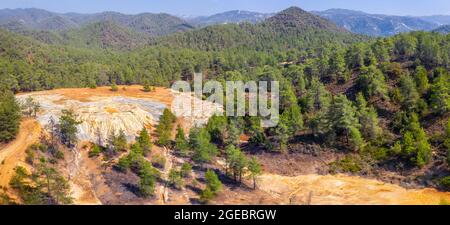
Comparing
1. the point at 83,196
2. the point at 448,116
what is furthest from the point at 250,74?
the point at 83,196

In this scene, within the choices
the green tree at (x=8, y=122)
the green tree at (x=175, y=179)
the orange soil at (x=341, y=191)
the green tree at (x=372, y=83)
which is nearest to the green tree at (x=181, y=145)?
the green tree at (x=175, y=179)

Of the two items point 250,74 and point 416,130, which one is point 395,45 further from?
point 416,130

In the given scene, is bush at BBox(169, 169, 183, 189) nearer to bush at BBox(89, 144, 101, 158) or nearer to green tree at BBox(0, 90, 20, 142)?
bush at BBox(89, 144, 101, 158)

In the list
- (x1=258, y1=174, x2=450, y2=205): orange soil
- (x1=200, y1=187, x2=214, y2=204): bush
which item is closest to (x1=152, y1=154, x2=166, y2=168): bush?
(x1=200, y1=187, x2=214, y2=204): bush

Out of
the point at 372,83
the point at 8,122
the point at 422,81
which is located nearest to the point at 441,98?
the point at 422,81

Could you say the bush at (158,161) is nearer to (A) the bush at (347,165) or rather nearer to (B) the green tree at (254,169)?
(B) the green tree at (254,169)
